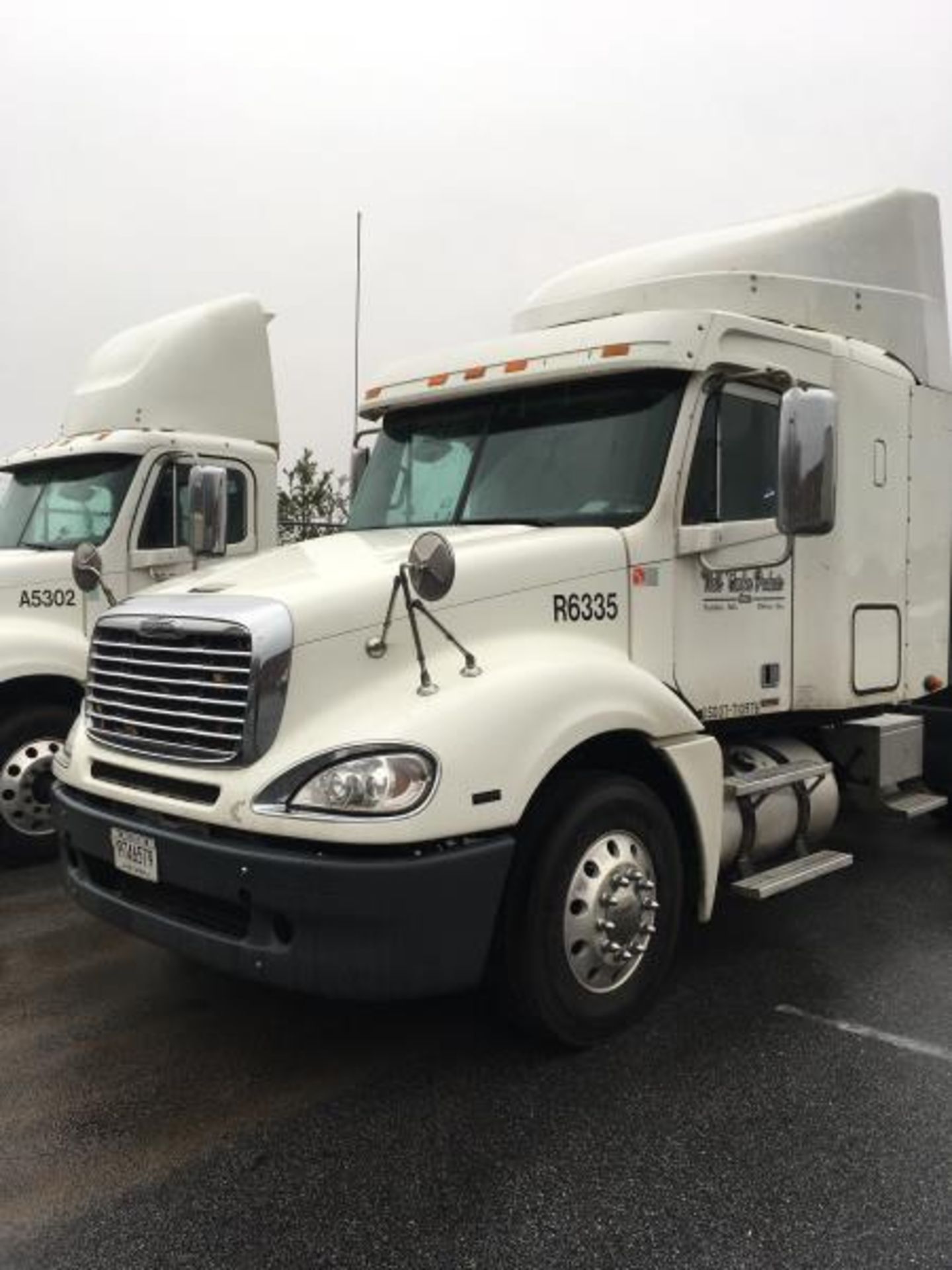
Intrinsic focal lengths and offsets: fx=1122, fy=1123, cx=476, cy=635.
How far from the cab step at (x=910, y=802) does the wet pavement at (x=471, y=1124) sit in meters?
1.07

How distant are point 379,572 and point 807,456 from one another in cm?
169

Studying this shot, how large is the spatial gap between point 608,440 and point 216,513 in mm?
2643

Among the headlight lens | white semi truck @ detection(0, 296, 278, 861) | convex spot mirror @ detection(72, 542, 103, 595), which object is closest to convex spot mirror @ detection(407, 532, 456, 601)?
the headlight lens

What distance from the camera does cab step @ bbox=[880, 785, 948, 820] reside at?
19.3ft

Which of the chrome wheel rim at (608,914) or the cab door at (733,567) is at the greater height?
the cab door at (733,567)

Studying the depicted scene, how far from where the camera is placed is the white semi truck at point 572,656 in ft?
11.2

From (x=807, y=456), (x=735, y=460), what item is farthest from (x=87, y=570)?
(x=807, y=456)

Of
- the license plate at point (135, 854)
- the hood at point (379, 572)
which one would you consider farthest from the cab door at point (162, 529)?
the license plate at point (135, 854)

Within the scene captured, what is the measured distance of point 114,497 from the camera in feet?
22.9

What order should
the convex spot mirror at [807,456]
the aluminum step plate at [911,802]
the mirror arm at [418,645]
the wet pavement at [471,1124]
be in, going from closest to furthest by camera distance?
the wet pavement at [471,1124] → the mirror arm at [418,645] → the convex spot mirror at [807,456] → the aluminum step plate at [911,802]

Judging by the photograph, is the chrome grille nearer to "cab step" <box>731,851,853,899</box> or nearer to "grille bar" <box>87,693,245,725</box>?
"grille bar" <box>87,693,245,725</box>

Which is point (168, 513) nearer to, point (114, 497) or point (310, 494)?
point (114, 497)

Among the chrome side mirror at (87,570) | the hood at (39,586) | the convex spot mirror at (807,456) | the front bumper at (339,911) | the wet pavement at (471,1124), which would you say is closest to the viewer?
the wet pavement at (471,1124)

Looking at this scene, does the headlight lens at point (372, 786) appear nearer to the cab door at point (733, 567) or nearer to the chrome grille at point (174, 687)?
the chrome grille at point (174, 687)
